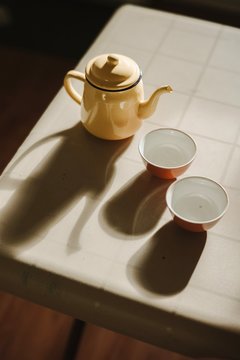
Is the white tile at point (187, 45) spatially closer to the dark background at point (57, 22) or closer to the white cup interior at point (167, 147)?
the white cup interior at point (167, 147)

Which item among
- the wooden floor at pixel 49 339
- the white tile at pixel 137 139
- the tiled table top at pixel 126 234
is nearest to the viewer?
the tiled table top at pixel 126 234

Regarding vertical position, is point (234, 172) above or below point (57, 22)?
above

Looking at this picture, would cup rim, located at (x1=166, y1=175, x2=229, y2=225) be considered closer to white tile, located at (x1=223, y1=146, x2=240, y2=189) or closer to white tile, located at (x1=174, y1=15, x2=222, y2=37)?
white tile, located at (x1=223, y1=146, x2=240, y2=189)

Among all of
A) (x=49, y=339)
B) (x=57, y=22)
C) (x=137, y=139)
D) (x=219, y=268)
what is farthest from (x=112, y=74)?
(x=57, y=22)

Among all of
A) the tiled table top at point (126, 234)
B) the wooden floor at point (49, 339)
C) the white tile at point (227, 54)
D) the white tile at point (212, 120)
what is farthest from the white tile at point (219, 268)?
the wooden floor at point (49, 339)

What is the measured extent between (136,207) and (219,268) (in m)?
0.17

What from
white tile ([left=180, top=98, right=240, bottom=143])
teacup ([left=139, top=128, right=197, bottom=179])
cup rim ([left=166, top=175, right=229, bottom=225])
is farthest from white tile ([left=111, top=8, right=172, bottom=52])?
cup rim ([left=166, top=175, right=229, bottom=225])

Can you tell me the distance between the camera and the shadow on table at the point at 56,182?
0.80m

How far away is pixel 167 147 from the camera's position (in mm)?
924

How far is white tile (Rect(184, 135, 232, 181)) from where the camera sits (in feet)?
2.93

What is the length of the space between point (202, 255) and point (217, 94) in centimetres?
42

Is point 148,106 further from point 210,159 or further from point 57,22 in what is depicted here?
point 57,22

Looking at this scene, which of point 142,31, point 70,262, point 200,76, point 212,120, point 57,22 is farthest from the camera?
point 57,22

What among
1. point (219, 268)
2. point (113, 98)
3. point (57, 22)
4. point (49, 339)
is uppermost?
point (113, 98)
